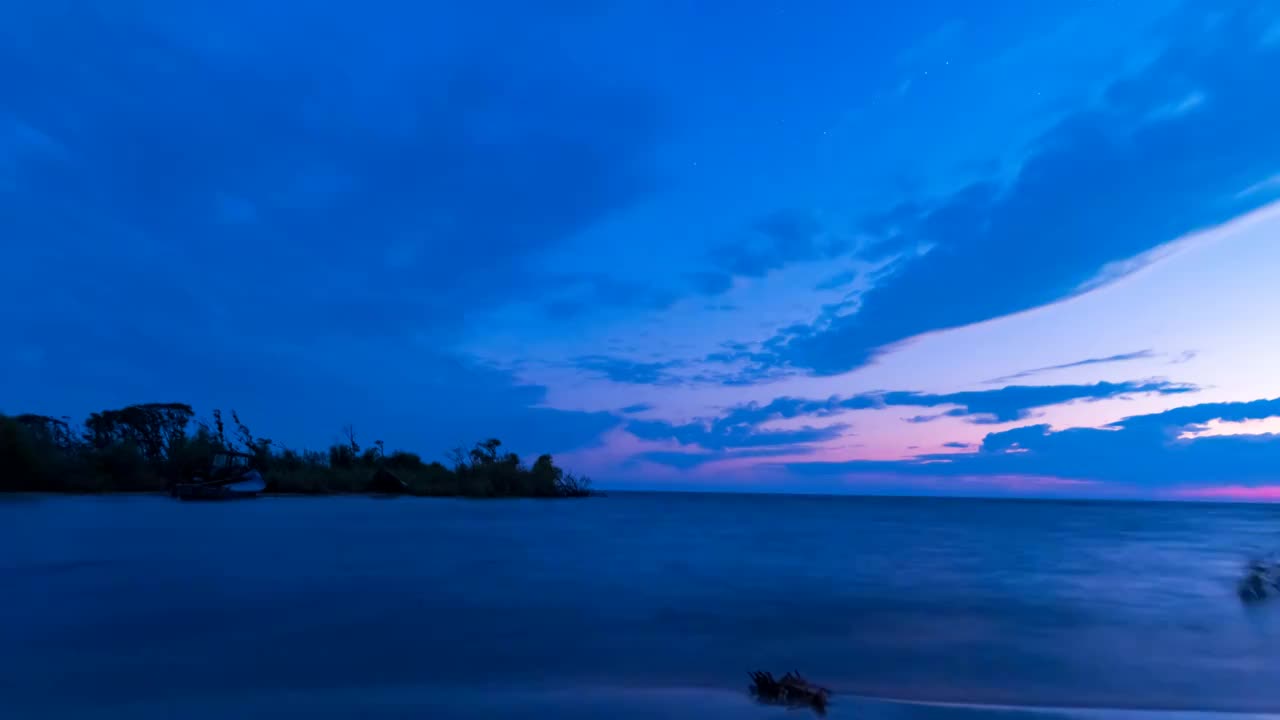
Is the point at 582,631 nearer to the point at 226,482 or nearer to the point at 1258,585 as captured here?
the point at 1258,585

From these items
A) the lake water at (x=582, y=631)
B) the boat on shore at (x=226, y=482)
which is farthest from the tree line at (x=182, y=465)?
the lake water at (x=582, y=631)

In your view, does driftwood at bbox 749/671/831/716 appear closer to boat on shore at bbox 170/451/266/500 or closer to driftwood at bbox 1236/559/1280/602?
driftwood at bbox 1236/559/1280/602

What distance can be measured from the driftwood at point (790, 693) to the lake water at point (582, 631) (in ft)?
0.76

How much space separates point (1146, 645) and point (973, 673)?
14.6ft

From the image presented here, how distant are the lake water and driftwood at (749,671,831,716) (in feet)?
0.76

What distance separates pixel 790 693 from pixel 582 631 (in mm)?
5712

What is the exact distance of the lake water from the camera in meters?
8.13

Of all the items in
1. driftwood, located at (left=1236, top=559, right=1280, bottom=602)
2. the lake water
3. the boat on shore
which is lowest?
the lake water

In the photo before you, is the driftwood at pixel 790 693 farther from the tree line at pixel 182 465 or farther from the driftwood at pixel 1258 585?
the tree line at pixel 182 465

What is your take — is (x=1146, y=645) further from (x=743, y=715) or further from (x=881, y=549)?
(x=881, y=549)

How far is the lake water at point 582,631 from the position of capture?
8.13 metres

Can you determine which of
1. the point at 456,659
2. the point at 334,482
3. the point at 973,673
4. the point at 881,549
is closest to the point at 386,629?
the point at 456,659

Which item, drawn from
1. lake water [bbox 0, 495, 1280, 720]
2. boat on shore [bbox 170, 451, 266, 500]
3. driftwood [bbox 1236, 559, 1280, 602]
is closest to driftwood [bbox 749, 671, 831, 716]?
lake water [bbox 0, 495, 1280, 720]

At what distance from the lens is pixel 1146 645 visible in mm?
12023
